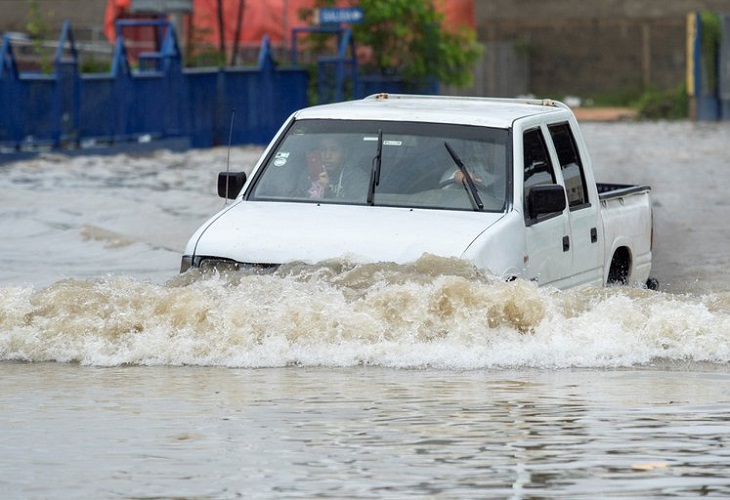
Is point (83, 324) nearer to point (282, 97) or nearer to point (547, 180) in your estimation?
point (547, 180)

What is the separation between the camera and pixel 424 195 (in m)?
10.3

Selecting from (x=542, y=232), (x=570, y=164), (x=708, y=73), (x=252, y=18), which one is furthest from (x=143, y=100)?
(x=542, y=232)

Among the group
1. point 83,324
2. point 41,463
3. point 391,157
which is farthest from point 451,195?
point 41,463

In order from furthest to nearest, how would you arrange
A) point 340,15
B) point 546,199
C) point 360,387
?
point 340,15 < point 546,199 < point 360,387

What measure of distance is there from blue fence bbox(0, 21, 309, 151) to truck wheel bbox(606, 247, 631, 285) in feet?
52.7

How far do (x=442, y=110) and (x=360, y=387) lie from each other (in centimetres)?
272

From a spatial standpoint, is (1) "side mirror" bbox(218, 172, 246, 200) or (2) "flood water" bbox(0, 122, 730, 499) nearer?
(2) "flood water" bbox(0, 122, 730, 499)

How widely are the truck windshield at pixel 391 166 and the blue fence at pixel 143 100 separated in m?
16.3

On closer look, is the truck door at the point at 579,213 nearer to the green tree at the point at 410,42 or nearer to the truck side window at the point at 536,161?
the truck side window at the point at 536,161

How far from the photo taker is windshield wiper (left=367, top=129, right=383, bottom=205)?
10.3m

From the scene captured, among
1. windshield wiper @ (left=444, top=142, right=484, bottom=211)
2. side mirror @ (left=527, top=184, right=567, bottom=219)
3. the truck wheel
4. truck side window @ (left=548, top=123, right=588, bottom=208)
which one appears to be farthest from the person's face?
the truck wheel

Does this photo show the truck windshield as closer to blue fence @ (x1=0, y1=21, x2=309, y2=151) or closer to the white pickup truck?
the white pickup truck

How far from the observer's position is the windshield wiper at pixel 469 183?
33.1 feet

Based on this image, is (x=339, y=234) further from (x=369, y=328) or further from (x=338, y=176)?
(x=338, y=176)
